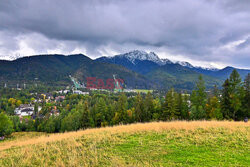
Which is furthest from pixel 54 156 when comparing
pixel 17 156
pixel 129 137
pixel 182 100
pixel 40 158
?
pixel 182 100

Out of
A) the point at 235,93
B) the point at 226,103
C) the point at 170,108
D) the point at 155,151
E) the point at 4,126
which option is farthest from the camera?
the point at 4,126

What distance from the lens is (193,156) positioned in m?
5.71

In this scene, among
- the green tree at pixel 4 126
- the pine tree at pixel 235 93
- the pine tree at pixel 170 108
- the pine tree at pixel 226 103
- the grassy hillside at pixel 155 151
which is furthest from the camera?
the green tree at pixel 4 126

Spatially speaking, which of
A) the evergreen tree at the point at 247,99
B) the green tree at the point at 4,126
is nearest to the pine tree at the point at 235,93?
the evergreen tree at the point at 247,99

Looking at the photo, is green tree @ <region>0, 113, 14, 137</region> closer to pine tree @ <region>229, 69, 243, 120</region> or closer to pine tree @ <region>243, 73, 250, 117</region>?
pine tree @ <region>229, 69, 243, 120</region>

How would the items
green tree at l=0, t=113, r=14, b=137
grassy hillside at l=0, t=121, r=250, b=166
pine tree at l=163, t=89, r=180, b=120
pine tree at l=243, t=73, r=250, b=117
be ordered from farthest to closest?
green tree at l=0, t=113, r=14, b=137, pine tree at l=163, t=89, r=180, b=120, pine tree at l=243, t=73, r=250, b=117, grassy hillside at l=0, t=121, r=250, b=166

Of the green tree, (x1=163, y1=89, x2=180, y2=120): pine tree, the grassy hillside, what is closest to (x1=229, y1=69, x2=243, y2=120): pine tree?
(x1=163, y1=89, x2=180, y2=120): pine tree

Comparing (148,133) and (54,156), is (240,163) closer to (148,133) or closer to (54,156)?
(148,133)

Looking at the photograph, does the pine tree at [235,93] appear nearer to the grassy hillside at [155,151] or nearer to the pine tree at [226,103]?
the pine tree at [226,103]

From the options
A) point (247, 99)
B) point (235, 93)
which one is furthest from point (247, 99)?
point (235, 93)

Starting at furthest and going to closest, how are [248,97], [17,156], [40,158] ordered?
[248,97], [17,156], [40,158]

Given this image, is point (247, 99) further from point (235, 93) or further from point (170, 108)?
point (170, 108)

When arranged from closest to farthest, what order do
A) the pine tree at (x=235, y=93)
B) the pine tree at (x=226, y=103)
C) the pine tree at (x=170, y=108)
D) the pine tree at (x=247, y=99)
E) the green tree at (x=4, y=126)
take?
the pine tree at (x=235, y=93), the pine tree at (x=247, y=99), the pine tree at (x=226, y=103), the pine tree at (x=170, y=108), the green tree at (x=4, y=126)

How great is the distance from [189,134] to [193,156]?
2806 millimetres
